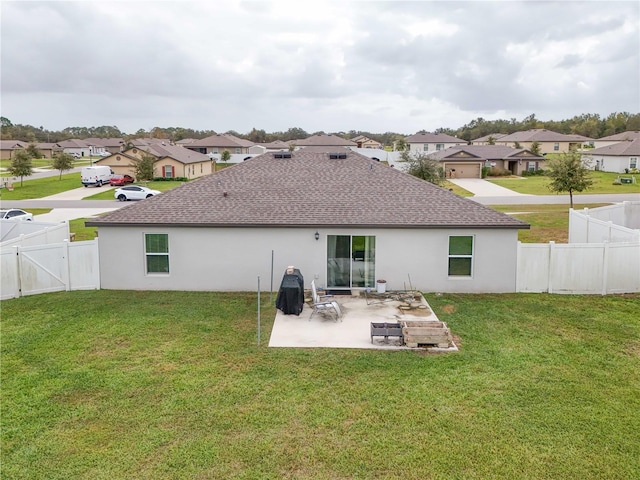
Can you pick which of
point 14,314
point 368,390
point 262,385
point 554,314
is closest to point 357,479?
point 368,390

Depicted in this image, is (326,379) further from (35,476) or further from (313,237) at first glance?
(313,237)

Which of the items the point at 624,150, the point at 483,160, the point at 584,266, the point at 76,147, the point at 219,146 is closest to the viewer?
the point at 584,266

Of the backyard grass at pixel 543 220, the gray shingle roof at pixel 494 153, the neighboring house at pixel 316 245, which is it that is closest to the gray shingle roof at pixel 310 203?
the neighboring house at pixel 316 245

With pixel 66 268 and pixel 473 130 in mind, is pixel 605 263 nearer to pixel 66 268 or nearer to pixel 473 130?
pixel 66 268

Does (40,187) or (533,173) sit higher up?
(533,173)

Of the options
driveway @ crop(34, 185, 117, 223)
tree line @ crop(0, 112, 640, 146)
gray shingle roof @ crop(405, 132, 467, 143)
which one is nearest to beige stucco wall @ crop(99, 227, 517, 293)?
driveway @ crop(34, 185, 117, 223)

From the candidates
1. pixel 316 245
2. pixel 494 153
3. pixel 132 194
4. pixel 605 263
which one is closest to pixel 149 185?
pixel 132 194

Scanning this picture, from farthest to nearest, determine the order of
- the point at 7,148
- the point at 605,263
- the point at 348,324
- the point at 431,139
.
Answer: the point at 7,148 → the point at 431,139 → the point at 605,263 → the point at 348,324
